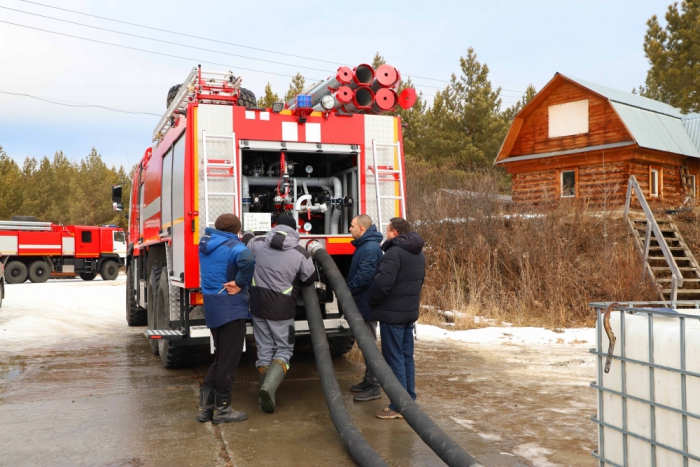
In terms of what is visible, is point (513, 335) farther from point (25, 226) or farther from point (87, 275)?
point (87, 275)

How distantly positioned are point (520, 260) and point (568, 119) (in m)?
13.1

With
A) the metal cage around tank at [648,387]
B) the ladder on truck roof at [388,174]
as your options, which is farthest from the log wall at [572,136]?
the metal cage around tank at [648,387]

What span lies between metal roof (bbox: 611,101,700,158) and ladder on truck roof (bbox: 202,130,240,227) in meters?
18.2

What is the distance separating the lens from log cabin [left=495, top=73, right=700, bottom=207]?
22.3m

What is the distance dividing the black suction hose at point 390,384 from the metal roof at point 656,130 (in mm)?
18116

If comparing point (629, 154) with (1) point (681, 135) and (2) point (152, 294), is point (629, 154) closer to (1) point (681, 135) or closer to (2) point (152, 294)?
(1) point (681, 135)

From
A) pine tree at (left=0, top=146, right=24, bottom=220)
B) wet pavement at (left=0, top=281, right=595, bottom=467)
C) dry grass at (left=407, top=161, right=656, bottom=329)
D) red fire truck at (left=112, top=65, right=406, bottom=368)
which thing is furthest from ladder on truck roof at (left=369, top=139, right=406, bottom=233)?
pine tree at (left=0, top=146, right=24, bottom=220)

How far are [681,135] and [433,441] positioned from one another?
78.8 feet

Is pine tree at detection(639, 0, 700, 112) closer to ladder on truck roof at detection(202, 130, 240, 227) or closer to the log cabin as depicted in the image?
the log cabin

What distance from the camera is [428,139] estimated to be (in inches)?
1331

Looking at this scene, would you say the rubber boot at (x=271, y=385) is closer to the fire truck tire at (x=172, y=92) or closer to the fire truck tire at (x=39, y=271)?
the fire truck tire at (x=172, y=92)

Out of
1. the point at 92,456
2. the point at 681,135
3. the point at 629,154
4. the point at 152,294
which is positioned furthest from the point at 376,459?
the point at 681,135

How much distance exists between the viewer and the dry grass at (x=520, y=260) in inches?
476

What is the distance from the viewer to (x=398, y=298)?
5.56 m
